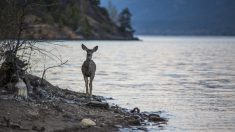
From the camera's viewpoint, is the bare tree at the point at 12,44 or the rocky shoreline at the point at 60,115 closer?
the rocky shoreline at the point at 60,115

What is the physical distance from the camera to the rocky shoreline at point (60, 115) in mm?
18203

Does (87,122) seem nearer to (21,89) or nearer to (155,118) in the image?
(21,89)

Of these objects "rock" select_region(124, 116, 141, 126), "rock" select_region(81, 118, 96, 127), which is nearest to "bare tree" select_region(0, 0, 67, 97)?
"rock" select_region(81, 118, 96, 127)

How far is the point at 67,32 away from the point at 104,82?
12403 centimetres

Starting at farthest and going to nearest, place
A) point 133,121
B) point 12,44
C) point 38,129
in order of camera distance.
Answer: point 12,44
point 133,121
point 38,129

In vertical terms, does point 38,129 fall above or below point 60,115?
below

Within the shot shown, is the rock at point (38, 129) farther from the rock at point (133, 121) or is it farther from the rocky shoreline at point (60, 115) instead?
the rock at point (133, 121)

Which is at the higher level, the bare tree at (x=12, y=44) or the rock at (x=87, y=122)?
the bare tree at (x=12, y=44)

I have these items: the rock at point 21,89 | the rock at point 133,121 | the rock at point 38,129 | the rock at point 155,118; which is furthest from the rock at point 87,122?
the rock at point 155,118

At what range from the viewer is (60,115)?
65.3 ft

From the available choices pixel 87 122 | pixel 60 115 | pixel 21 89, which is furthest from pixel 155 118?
pixel 21 89

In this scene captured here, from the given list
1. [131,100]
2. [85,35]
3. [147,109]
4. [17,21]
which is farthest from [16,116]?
[85,35]

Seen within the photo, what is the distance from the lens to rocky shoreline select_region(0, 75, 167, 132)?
18.2m

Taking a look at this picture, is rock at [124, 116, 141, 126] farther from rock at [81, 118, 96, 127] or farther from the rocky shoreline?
rock at [81, 118, 96, 127]
